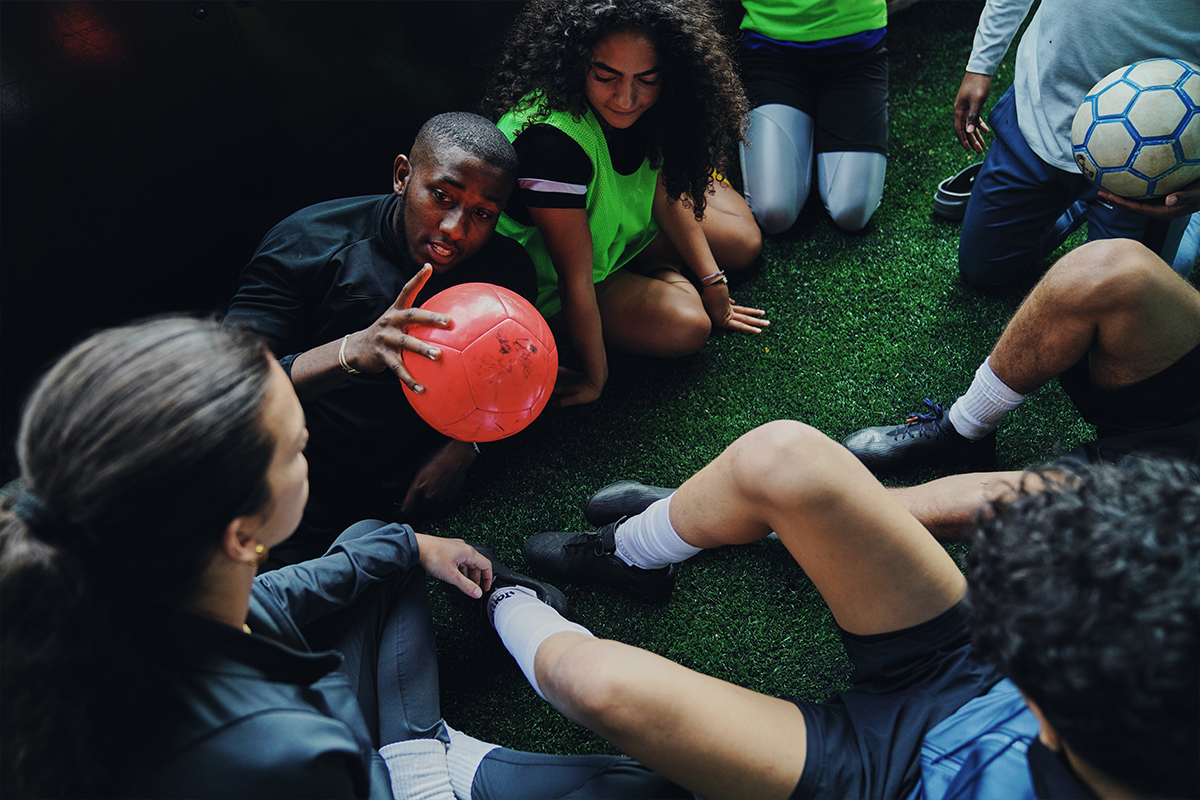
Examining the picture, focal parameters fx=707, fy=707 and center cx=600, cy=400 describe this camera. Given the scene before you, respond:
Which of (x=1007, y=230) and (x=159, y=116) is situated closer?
(x=159, y=116)

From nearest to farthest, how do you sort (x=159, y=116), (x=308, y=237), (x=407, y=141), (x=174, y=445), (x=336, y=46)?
(x=174, y=445) → (x=308, y=237) → (x=159, y=116) → (x=336, y=46) → (x=407, y=141)

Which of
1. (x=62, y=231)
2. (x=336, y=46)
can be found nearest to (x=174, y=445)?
(x=62, y=231)

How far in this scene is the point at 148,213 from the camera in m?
2.31

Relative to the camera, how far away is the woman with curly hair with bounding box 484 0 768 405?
2130 millimetres

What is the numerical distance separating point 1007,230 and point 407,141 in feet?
7.61

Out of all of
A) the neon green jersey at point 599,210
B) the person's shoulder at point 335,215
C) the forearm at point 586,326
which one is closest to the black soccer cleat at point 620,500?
the forearm at point 586,326

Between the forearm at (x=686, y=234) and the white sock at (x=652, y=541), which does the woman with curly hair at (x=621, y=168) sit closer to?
the forearm at (x=686, y=234)

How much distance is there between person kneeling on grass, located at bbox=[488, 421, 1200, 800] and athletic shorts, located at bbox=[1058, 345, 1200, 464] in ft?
0.93

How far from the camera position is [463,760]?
176 centimetres

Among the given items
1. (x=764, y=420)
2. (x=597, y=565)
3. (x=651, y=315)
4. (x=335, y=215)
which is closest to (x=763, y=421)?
(x=764, y=420)

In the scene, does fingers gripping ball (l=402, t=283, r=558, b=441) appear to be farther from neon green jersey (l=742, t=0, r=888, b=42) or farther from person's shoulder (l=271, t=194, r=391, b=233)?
neon green jersey (l=742, t=0, r=888, b=42)

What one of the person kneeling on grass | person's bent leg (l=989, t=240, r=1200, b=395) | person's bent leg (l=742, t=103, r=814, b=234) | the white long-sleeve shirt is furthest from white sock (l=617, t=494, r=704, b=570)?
the white long-sleeve shirt

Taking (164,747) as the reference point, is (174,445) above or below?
above

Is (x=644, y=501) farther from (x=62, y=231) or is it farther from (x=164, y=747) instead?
(x=62, y=231)
